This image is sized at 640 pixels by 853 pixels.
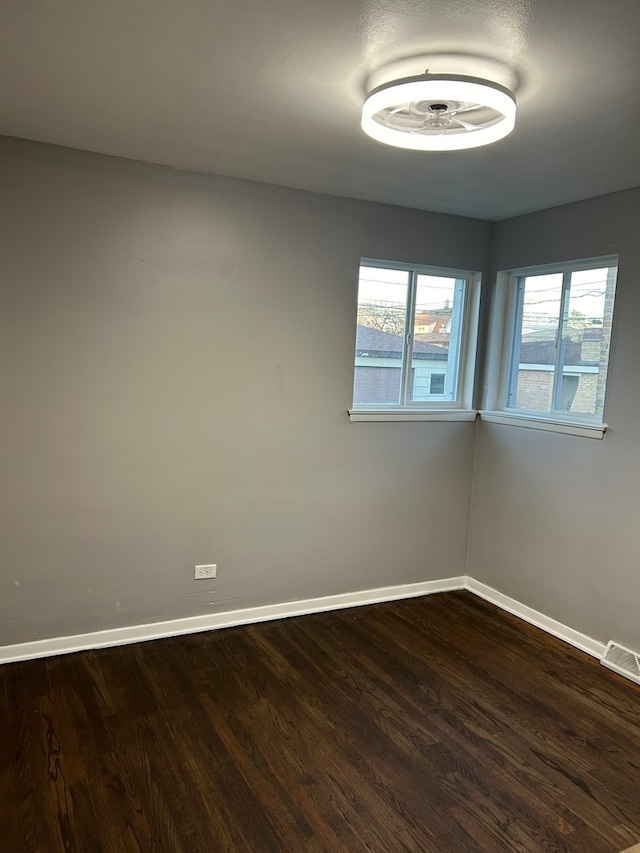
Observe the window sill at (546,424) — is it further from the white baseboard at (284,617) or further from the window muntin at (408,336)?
the white baseboard at (284,617)

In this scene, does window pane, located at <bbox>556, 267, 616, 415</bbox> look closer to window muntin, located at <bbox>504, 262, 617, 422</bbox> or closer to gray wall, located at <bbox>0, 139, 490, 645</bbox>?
window muntin, located at <bbox>504, 262, 617, 422</bbox>

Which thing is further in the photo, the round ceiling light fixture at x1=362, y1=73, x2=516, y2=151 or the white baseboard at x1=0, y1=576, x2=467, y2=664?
the white baseboard at x1=0, y1=576, x2=467, y2=664

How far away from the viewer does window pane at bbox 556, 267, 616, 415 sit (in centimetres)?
342

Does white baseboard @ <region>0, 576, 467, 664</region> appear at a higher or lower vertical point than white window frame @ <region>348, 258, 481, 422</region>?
lower

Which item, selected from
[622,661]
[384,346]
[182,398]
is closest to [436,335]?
[384,346]

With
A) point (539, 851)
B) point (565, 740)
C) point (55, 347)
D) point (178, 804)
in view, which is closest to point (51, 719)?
point (178, 804)

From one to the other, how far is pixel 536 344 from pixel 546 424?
56 cm

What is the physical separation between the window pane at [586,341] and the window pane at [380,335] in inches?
39.2

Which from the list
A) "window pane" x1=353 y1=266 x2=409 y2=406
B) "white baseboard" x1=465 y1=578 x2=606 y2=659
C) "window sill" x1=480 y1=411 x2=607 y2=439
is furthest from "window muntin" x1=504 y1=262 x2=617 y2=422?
"white baseboard" x1=465 y1=578 x2=606 y2=659

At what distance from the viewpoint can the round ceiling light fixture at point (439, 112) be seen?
187 centimetres

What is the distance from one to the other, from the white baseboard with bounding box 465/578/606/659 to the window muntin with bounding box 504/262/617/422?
122 cm

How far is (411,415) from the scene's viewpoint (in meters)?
3.92

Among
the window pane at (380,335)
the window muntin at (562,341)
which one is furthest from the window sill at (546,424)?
the window pane at (380,335)

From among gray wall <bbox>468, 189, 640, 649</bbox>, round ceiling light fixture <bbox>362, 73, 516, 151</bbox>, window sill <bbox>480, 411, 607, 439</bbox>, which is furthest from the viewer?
window sill <bbox>480, 411, 607, 439</bbox>
